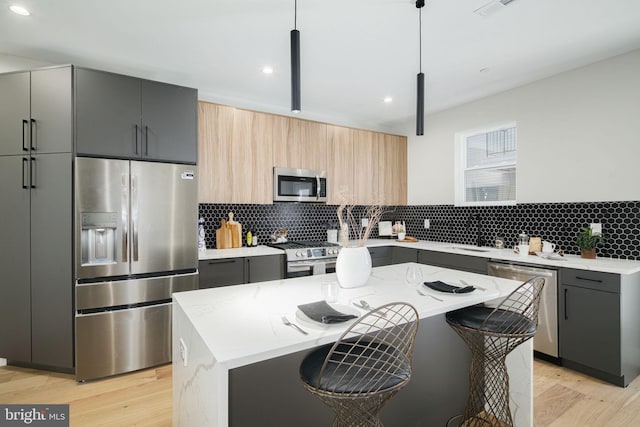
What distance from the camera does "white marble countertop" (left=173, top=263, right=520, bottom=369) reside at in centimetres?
110

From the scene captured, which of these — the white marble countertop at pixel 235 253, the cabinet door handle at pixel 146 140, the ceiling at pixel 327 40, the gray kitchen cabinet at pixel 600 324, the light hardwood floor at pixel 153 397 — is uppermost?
the ceiling at pixel 327 40

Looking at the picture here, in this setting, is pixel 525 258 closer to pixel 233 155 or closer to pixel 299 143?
pixel 299 143

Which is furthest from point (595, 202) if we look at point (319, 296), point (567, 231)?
point (319, 296)

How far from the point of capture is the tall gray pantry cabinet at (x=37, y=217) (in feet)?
8.40

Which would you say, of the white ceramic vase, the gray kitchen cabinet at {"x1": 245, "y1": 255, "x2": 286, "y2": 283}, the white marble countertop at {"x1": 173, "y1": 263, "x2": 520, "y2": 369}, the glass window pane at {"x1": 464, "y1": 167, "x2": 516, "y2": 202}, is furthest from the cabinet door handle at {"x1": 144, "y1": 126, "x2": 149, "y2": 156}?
the glass window pane at {"x1": 464, "y1": 167, "x2": 516, "y2": 202}

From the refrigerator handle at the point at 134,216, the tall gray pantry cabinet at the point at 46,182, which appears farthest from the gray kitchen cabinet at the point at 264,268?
the tall gray pantry cabinet at the point at 46,182

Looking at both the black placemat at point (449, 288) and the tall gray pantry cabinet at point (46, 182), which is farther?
the tall gray pantry cabinet at point (46, 182)

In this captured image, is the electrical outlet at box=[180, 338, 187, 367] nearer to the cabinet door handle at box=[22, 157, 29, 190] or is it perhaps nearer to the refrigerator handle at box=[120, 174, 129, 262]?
the refrigerator handle at box=[120, 174, 129, 262]

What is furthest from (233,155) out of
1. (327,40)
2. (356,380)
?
(356,380)

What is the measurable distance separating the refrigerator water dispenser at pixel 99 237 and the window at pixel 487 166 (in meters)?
3.85

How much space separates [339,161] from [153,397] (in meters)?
3.19

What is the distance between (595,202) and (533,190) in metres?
0.56

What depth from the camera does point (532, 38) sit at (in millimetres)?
2514

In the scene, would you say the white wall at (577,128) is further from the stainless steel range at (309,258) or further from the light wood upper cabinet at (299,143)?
the stainless steel range at (309,258)
